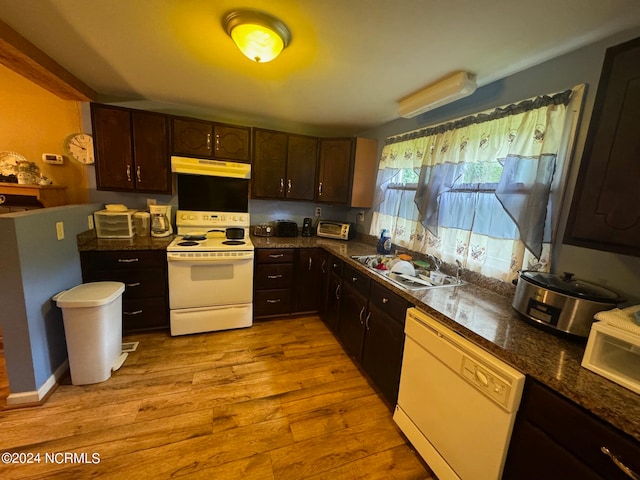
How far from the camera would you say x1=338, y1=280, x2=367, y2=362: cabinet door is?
6.82ft

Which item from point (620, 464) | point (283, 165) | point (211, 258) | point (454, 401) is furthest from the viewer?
point (283, 165)

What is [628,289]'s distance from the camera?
3.76ft

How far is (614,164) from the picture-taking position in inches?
37.5

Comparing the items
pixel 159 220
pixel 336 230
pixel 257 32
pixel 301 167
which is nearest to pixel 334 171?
pixel 301 167

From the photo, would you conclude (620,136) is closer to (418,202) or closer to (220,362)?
(418,202)

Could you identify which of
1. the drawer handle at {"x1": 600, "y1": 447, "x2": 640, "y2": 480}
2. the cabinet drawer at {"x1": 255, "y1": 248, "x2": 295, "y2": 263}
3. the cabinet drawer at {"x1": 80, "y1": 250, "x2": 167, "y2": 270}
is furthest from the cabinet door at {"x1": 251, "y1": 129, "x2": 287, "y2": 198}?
the drawer handle at {"x1": 600, "y1": 447, "x2": 640, "y2": 480}

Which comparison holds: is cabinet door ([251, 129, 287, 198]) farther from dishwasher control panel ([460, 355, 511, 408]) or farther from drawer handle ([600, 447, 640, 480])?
drawer handle ([600, 447, 640, 480])

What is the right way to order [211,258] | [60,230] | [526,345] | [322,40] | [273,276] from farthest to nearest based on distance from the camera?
[273,276] → [211,258] → [60,230] → [322,40] → [526,345]

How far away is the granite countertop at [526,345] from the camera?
78 centimetres

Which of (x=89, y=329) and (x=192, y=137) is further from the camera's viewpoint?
(x=192, y=137)

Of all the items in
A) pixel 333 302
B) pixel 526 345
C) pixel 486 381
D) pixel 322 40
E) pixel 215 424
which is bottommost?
pixel 215 424

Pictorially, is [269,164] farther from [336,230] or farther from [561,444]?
[561,444]

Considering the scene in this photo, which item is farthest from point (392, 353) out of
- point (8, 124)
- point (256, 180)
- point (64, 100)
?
point (8, 124)

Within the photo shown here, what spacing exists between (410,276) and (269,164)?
6.55 feet
